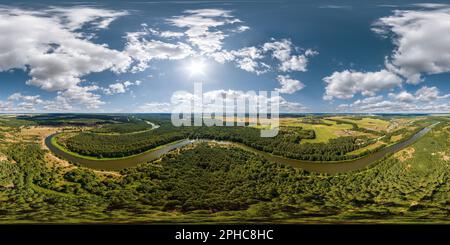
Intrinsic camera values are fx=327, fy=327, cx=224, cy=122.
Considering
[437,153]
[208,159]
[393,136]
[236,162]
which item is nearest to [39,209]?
[208,159]

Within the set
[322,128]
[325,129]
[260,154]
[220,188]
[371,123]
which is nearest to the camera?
[220,188]

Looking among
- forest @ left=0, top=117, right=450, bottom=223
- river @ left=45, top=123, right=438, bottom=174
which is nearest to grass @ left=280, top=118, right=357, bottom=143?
river @ left=45, top=123, right=438, bottom=174

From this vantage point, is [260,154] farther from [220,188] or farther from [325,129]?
[325,129]

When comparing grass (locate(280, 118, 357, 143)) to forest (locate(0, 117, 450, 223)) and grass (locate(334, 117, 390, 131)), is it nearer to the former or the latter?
grass (locate(334, 117, 390, 131))

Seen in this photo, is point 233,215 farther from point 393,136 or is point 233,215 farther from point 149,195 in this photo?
point 393,136

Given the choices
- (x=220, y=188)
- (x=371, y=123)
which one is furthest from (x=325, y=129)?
(x=220, y=188)

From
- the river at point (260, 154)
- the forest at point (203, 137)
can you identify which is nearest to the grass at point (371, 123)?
the river at point (260, 154)

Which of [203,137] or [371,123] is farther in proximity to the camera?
[371,123]

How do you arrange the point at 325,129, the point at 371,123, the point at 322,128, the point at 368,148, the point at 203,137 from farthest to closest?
the point at 371,123 < the point at 322,128 < the point at 325,129 < the point at 203,137 < the point at 368,148

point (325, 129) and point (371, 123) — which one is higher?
point (371, 123)
